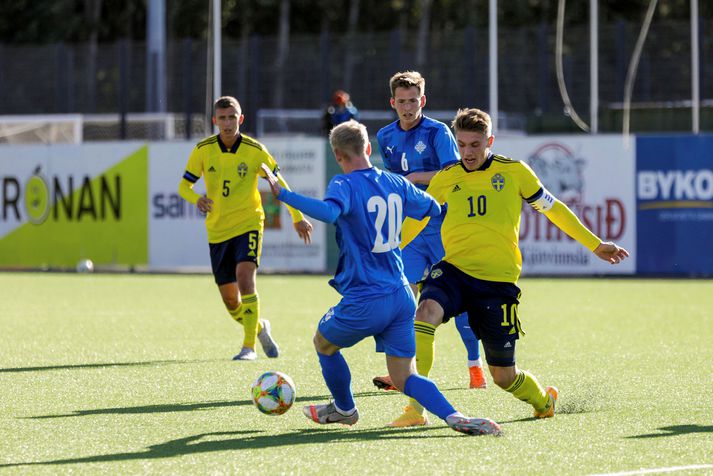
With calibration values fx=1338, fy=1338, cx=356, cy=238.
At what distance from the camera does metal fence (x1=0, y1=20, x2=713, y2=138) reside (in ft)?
84.2

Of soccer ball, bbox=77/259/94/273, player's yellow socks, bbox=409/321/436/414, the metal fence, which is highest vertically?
the metal fence

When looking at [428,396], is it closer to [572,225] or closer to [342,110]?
[572,225]

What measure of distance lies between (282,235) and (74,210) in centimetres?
404

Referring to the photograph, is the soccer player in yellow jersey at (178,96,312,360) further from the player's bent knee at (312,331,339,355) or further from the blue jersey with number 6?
the blue jersey with number 6

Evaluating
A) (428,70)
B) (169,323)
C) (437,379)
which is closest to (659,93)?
(428,70)

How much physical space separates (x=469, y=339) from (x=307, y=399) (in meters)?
1.33

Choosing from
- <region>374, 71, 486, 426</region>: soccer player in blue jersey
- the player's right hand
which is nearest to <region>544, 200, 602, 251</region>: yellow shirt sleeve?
<region>374, 71, 486, 426</region>: soccer player in blue jersey

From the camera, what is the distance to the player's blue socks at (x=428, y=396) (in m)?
6.63

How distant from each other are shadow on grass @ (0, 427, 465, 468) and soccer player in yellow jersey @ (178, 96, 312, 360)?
3673 millimetres

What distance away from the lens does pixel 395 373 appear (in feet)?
22.4

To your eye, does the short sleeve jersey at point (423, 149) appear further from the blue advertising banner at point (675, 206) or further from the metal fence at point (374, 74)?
the metal fence at point (374, 74)

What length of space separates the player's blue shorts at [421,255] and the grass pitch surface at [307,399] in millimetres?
790

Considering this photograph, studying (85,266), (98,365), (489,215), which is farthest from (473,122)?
(85,266)

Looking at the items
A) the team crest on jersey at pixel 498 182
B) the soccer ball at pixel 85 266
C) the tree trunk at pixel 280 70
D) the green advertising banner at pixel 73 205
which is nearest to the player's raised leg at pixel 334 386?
the team crest on jersey at pixel 498 182
